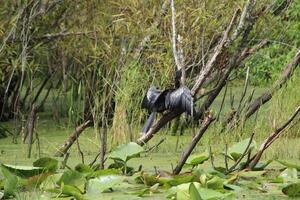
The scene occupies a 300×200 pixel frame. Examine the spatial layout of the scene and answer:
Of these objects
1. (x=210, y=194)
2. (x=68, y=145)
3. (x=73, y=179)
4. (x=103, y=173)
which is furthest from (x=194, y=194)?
(x=68, y=145)

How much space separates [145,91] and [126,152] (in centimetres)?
179

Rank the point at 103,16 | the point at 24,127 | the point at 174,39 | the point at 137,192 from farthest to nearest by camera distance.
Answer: the point at 103,16, the point at 24,127, the point at 174,39, the point at 137,192

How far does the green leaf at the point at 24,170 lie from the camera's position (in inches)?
173

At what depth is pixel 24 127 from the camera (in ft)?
23.9

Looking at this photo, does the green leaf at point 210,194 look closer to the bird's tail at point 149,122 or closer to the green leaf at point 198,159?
the green leaf at point 198,159

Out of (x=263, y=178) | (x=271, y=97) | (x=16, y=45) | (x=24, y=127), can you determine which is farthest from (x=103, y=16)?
(x=263, y=178)

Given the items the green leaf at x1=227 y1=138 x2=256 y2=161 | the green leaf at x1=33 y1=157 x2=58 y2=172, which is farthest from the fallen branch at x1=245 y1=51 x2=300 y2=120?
the green leaf at x1=33 y1=157 x2=58 y2=172

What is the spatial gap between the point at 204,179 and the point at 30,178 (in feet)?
2.85

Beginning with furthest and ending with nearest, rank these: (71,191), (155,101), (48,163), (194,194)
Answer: (155,101) < (48,163) < (71,191) < (194,194)

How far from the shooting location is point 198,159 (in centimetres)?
475

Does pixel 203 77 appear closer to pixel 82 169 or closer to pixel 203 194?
pixel 82 169

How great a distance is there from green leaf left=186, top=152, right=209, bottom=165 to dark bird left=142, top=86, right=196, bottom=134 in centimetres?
52

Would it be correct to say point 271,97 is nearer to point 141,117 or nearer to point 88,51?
point 141,117

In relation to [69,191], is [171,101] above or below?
above
